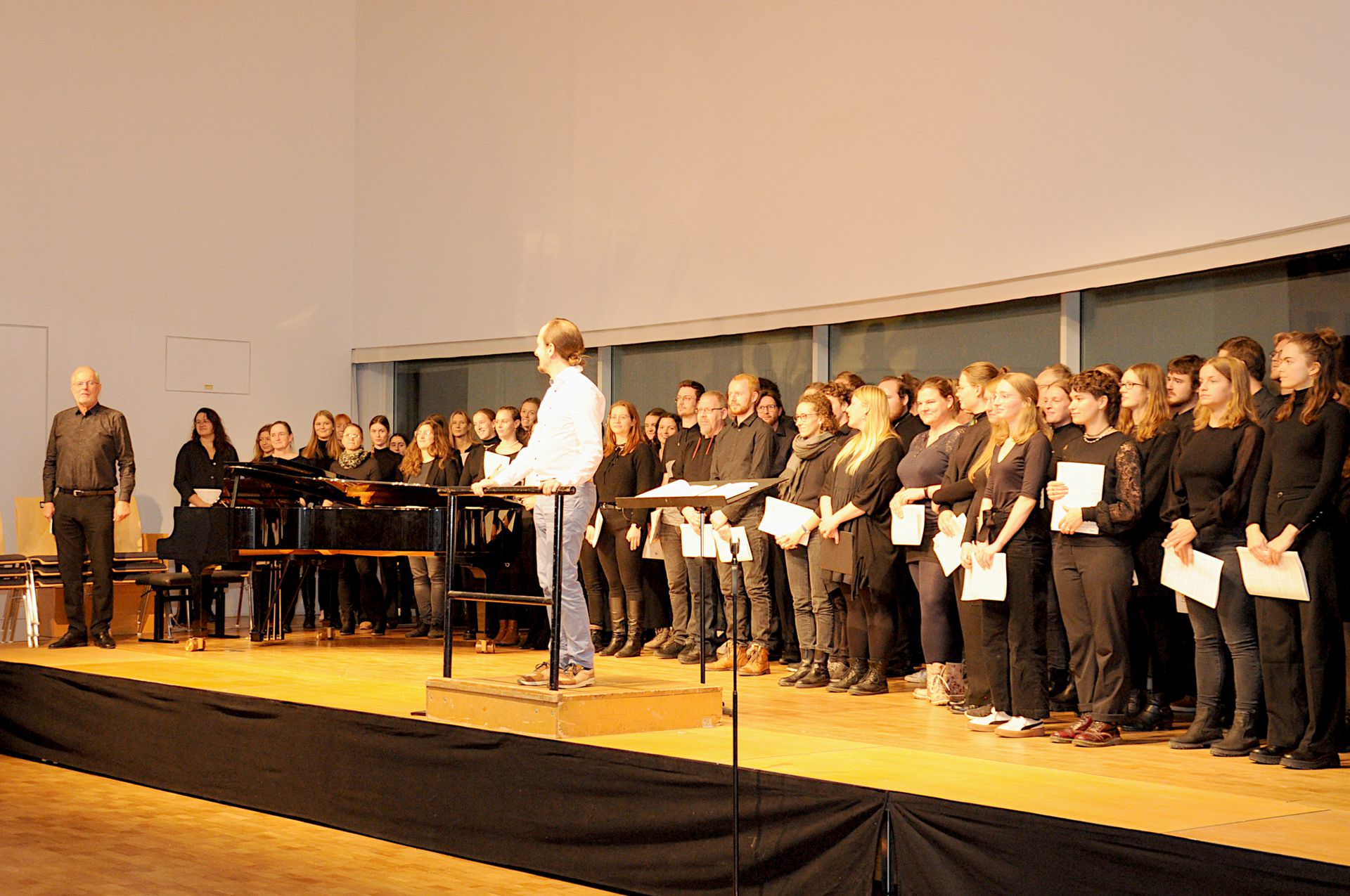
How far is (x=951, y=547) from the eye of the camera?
5680 mm

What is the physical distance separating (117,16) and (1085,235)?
26.6ft

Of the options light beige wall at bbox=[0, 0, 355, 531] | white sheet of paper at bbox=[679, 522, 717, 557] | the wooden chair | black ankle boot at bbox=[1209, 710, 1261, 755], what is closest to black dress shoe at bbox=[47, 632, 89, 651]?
the wooden chair

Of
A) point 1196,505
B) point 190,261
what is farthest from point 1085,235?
point 190,261

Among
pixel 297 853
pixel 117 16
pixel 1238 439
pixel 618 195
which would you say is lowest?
pixel 297 853

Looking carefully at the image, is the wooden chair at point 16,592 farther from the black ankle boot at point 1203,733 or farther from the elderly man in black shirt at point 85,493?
the black ankle boot at point 1203,733

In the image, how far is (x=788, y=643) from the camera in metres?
7.56

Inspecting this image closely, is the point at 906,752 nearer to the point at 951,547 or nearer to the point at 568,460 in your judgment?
the point at 568,460

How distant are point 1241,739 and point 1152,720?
623mm

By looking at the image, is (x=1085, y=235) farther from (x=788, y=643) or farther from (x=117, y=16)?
(x=117, y=16)

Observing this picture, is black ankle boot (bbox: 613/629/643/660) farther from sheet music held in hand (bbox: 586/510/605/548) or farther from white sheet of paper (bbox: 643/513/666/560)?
sheet music held in hand (bbox: 586/510/605/548)

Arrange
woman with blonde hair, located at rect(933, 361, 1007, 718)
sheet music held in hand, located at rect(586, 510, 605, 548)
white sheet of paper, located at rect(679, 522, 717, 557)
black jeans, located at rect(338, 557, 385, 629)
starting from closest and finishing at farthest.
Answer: woman with blonde hair, located at rect(933, 361, 1007, 718), white sheet of paper, located at rect(679, 522, 717, 557), sheet music held in hand, located at rect(586, 510, 605, 548), black jeans, located at rect(338, 557, 385, 629)

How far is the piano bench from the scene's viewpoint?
881 cm

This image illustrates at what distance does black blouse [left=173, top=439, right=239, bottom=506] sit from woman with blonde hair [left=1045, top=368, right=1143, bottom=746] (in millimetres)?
6867

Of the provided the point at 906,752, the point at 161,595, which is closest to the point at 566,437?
the point at 906,752
